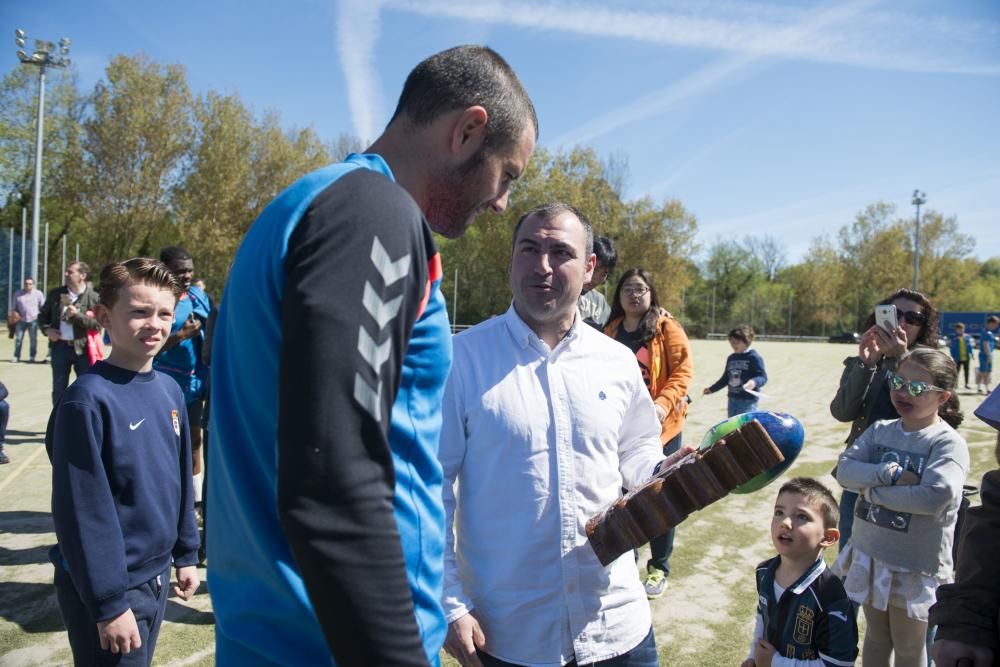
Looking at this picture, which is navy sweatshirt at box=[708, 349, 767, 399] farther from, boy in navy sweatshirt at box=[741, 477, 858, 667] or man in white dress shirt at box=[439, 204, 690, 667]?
man in white dress shirt at box=[439, 204, 690, 667]

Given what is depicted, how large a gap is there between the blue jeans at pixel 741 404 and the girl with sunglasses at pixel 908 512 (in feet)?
14.5

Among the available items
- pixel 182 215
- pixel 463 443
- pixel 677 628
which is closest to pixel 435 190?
pixel 463 443

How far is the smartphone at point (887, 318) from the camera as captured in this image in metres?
3.98

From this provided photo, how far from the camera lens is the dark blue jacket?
9.13ft

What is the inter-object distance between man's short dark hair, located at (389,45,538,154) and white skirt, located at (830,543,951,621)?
3120 millimetres

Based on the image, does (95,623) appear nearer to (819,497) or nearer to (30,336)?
(819,497)

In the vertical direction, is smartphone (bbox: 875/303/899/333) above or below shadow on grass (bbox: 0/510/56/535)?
above

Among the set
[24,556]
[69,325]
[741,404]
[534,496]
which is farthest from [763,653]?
[69,325]

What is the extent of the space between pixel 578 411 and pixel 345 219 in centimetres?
153

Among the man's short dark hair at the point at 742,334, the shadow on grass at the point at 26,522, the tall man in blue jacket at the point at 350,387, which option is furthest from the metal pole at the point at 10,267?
→ the tall man in blue jacket at the point at 350,387

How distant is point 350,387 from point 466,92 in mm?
733

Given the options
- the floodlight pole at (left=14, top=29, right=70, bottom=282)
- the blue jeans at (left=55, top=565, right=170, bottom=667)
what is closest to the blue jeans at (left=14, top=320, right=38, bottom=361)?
the floodlight pole at (left=14, top=29, right=70, bottom=282)

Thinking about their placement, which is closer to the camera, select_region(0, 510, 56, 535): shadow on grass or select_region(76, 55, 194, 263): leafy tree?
select_region(0, 510, 56, 535): shadow on grass

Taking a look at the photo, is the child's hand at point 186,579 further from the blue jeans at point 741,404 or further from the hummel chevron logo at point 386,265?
the blue jeans at point 741,404
